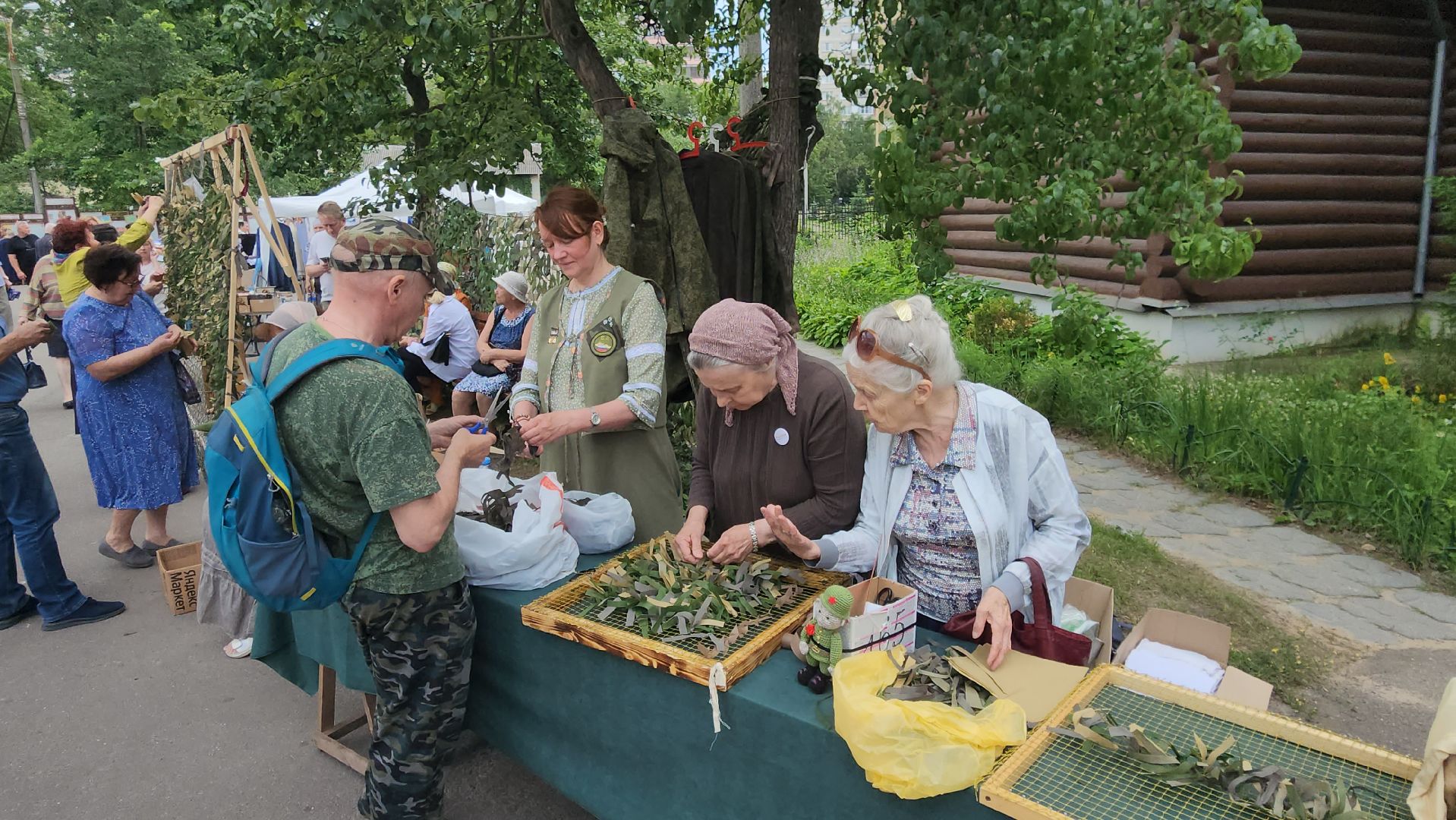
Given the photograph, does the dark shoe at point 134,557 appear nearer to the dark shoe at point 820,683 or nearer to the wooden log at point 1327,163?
the dark shoe at point 820,683

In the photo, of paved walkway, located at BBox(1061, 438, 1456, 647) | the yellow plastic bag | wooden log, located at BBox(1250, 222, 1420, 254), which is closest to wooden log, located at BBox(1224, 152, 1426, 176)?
wooden log, located at BBox(1250, 222, 1420, 254)

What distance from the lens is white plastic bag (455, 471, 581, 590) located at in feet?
8.21

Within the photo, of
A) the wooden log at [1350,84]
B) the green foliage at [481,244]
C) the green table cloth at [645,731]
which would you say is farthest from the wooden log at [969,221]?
the green table cloth at [645,731]

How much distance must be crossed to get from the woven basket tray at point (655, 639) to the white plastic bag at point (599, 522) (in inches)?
9.4

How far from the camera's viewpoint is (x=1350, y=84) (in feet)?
31.2

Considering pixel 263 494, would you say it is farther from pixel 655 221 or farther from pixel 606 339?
pixel 655 221

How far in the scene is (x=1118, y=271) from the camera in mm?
9742

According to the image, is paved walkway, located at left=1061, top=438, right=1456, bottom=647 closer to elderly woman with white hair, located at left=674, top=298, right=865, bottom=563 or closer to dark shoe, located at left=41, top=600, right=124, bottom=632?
elderly woman with white hair, located at left=674, top=298, right=865, bottom=563

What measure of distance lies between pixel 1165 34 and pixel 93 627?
5.55 metres

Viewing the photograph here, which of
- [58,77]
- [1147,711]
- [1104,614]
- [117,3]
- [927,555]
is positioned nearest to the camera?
[1147,711]

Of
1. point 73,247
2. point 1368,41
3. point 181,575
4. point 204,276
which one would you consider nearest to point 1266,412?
point 1368,41

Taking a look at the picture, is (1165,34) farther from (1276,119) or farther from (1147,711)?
(1276,119)

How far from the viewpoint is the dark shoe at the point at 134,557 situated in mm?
5211

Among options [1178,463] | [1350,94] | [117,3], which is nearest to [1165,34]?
[1178,463]
